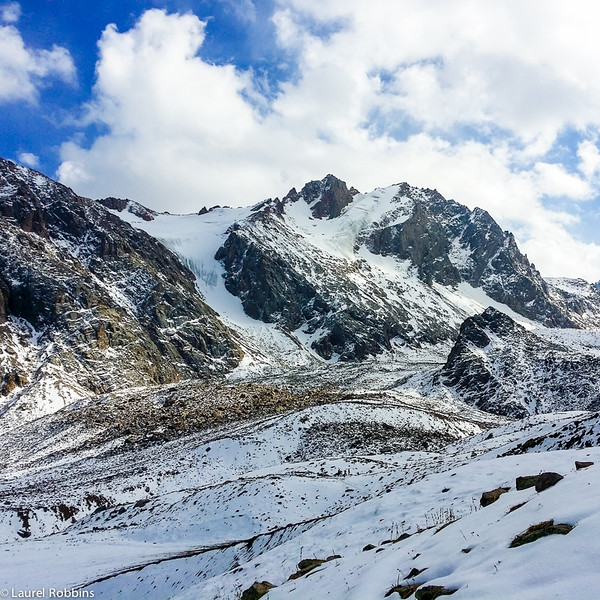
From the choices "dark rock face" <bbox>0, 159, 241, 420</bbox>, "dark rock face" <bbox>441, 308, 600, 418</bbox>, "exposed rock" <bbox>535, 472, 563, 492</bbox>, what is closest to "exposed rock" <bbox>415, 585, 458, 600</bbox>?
"exposed rock" <bbox>535, 472, 563, 492</bbox>

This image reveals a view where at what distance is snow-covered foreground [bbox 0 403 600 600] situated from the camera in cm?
596

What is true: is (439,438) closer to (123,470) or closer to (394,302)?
(123,470)

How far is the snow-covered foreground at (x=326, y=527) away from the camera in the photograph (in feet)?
19.5

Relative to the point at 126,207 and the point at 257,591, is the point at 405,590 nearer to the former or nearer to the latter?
the point at 257,591

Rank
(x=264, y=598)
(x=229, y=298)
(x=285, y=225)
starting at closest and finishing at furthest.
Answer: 1. (x=264, y=598)
2. (x=229, y=298)
3. (x=285, y=225)

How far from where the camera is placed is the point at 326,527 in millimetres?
13844

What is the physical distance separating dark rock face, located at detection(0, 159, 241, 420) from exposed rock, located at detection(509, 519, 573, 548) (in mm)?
76618

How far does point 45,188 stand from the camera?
125625 millimetres

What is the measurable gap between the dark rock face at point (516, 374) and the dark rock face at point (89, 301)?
180 ft

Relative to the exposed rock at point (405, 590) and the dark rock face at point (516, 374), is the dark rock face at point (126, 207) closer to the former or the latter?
the dark rock face at point (516, 374)

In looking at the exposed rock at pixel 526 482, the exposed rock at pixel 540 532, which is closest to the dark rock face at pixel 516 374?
the exposed rock at pixel 526 482

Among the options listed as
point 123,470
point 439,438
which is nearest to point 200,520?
point 123,470

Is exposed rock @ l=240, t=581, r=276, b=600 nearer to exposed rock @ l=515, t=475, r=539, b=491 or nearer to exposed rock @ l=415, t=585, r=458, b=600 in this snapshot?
exposed rock @ l=415, t=585, r=458, b=600

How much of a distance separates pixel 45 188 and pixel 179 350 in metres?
63.6
